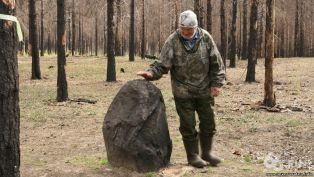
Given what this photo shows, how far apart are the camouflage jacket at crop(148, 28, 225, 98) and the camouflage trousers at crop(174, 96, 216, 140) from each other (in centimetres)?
12

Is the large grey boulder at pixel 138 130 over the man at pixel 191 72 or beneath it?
beneath

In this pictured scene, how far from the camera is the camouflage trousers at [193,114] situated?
7.30 meters

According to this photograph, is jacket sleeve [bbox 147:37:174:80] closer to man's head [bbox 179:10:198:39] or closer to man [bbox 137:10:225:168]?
man [bbox 137:10:225:168]

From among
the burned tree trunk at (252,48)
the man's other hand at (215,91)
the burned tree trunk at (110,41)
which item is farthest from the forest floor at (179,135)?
the burned tree trunk at (110,41)

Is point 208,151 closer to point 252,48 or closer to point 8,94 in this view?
point 8,94

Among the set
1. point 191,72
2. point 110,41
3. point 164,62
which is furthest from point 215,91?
point 110,41

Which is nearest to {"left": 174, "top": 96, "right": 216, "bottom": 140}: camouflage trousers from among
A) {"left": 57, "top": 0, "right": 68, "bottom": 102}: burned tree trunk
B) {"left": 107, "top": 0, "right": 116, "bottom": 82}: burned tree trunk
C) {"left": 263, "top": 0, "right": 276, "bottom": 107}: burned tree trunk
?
{"left": 263, "top": 0, "right": 276, "bottom": 107}: burned tree trunk

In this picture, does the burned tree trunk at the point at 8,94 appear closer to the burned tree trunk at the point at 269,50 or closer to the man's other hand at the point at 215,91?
the man's other hand at the point at 215,91

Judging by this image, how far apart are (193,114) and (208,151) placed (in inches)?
28.4

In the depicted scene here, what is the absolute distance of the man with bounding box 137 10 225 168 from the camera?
23.5 ft

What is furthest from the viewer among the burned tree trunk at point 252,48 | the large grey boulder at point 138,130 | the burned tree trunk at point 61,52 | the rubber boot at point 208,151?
the burned tree trunk at point 252,48

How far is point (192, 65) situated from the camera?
718 cm

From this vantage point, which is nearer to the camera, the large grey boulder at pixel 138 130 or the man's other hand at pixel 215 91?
the large grey boulder at pixel 138 130

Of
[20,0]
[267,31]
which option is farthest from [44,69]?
[267,31]
